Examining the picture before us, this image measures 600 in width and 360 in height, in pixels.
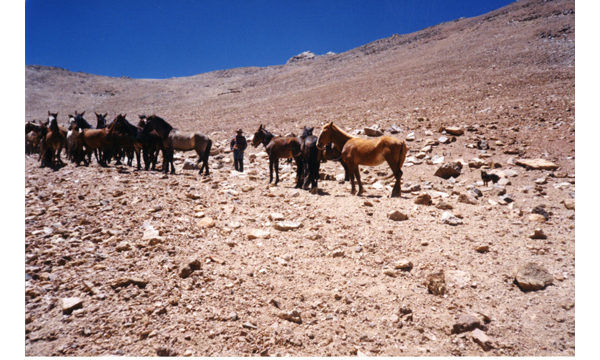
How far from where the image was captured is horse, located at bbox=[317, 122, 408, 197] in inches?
293

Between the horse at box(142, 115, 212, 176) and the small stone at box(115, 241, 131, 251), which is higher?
the horse at box(142, 115, 212, 176)

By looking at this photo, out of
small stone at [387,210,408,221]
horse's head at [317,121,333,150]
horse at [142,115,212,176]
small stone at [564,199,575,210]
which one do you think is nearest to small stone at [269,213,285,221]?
small stone at [387,210,408,221]

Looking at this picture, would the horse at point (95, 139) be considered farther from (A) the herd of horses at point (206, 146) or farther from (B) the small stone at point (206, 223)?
(B) the small stone at point (206, 223)

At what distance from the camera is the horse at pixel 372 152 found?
7434 mm

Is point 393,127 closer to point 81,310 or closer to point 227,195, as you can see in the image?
point 227,195

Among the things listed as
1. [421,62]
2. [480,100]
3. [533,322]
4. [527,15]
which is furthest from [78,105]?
[527,15]

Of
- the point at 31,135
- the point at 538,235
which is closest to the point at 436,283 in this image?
the point at 538,235

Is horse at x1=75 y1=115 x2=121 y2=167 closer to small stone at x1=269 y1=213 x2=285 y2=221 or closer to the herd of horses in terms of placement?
the herd of horses

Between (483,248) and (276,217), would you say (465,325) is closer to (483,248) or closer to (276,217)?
(483,248)

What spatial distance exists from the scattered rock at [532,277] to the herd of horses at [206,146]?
363cm

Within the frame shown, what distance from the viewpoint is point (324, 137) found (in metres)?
8.66

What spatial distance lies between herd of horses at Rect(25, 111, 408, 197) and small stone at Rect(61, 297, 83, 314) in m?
5.42

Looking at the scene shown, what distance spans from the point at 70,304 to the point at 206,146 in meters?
8.33

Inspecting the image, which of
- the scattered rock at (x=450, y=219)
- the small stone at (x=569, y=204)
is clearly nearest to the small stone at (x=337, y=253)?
the scattered rock at (x=450, y=219)
